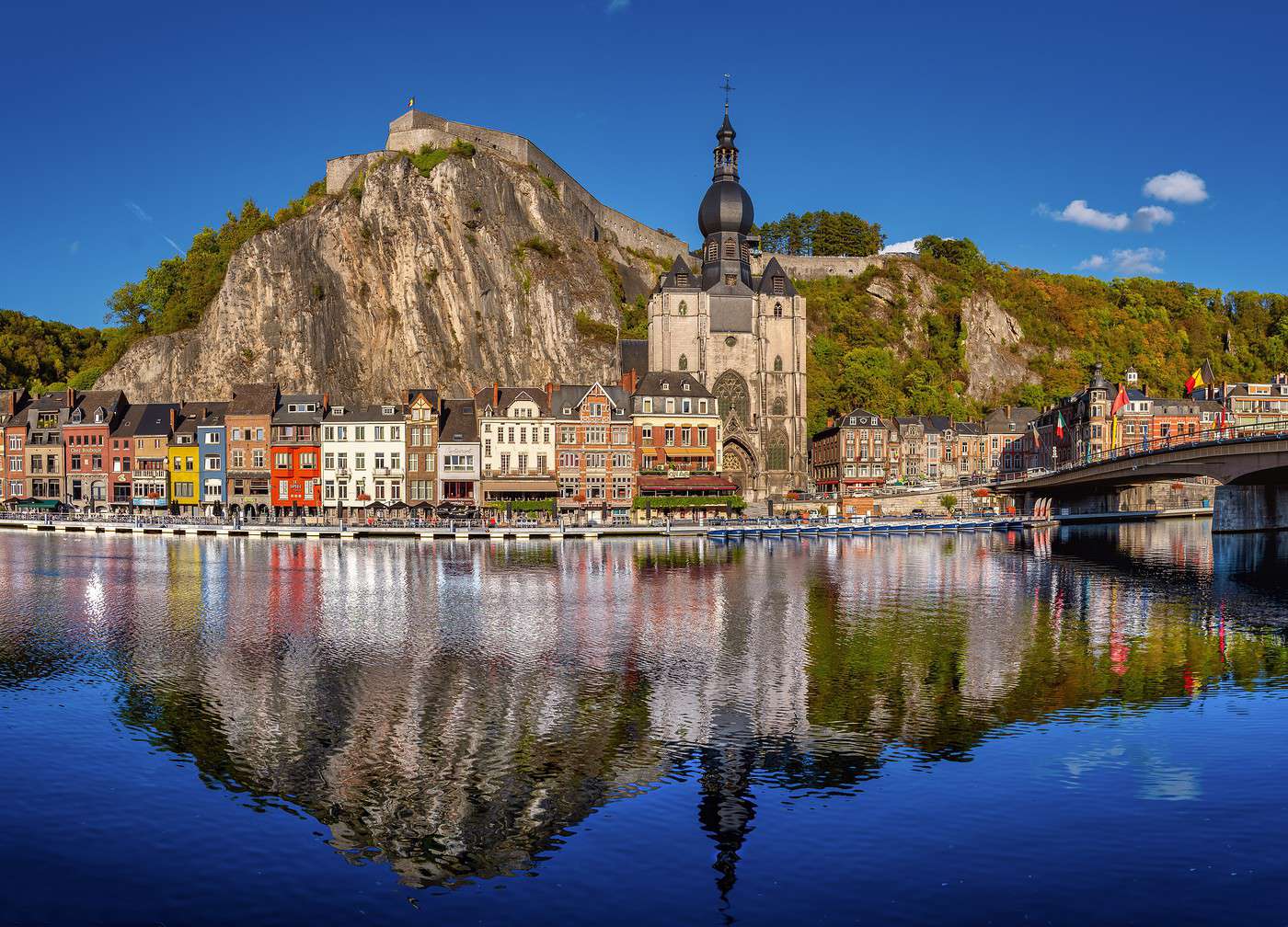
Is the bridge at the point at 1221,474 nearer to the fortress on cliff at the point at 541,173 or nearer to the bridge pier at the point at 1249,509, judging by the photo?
the bridge pier at the point at 1249,509

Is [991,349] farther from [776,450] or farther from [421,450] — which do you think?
[421,450]

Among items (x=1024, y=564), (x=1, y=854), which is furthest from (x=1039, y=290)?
(x=1, y=854)

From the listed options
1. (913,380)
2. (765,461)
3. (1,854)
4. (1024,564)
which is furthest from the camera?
(913,380)

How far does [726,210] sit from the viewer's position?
91500mm

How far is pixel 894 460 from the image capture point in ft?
328

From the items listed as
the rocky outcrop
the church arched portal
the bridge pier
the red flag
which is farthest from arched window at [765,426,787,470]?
the rocky outcrop

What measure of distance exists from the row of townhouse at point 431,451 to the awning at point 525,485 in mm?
87

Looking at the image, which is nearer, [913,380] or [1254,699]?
[1254,699]

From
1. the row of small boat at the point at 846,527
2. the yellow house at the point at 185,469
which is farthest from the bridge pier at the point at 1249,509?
the yellow house at the point at 185,469

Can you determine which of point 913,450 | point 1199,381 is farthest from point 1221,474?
point 1199,381

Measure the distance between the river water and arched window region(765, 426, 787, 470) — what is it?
52320 mm

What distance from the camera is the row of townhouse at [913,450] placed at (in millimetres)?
96562

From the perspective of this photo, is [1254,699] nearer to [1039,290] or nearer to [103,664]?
[103,664]

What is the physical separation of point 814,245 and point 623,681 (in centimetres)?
12404
